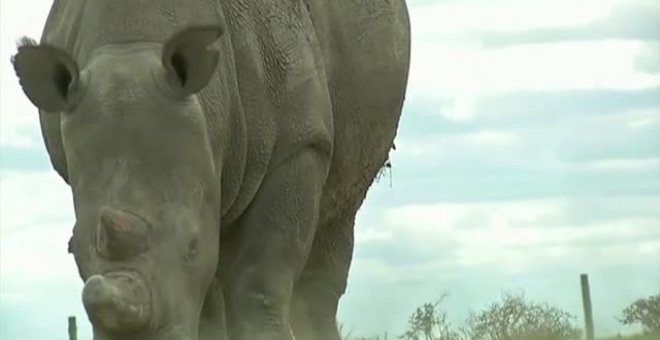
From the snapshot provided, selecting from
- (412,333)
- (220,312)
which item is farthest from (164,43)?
(412,333)

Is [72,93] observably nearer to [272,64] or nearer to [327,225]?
[272,64]

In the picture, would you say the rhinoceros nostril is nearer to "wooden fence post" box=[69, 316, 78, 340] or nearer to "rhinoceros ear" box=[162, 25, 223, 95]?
"rhinoceros ear" box=[162, 25, 223, 95]

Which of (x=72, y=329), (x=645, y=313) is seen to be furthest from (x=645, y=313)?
(x=72, y=329)

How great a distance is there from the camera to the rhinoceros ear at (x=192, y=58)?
8.17 metres

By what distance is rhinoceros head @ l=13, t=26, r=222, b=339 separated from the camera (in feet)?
25.8

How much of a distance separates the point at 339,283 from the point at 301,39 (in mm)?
2409

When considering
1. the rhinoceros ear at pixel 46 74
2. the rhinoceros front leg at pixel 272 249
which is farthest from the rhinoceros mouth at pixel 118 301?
the rhinoceros front leg at pixel 272 249

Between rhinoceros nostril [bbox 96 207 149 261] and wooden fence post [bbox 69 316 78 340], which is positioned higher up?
wooden fence post [bbox 69 316 78 340]

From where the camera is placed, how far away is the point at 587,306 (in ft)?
42.4

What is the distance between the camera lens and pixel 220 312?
976 cm

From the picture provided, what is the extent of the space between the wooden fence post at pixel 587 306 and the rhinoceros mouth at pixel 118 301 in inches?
185

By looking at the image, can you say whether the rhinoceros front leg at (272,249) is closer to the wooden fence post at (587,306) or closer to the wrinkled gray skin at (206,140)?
the wrinkled gray skin at (206,140)

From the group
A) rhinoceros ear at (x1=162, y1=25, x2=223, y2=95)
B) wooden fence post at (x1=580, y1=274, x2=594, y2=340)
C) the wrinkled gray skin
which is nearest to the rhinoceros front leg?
the wrinkled gray skin

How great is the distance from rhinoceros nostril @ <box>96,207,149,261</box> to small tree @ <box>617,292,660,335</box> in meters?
6.01
